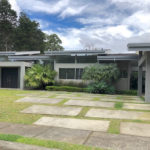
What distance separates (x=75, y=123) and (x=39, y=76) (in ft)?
41.0

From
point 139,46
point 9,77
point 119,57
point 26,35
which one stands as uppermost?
point 26,35

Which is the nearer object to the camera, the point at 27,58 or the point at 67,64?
the point at 67,64

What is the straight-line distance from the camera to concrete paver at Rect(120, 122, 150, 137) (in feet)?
15.5

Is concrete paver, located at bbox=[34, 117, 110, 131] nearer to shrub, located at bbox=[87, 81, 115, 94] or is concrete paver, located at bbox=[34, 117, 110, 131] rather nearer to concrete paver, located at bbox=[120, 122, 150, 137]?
concrete paver, located at bbox=[120, 122, 150, 137]

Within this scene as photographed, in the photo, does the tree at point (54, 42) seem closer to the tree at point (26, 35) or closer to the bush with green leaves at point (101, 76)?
the tree at point (26, 35)

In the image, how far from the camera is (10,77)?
1961 centimetres

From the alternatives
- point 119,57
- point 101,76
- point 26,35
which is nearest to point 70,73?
point 101,76

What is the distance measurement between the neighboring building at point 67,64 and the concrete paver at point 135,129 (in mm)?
11530

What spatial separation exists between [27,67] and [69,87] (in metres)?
5.80

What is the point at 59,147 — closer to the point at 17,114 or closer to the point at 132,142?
the point at 132,142

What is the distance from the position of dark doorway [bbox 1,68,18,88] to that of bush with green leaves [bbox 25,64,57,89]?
6.59 feet

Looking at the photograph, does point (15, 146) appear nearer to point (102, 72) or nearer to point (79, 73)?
point (102, 72)

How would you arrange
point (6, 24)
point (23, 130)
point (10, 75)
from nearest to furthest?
1. point (23, 130)
2. point (10, 75)
3. point (6, 24)

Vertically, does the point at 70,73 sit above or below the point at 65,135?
above
